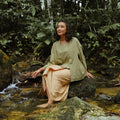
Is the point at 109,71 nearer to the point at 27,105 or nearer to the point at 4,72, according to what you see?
the point at 4,72

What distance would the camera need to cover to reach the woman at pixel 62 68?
3.53 m

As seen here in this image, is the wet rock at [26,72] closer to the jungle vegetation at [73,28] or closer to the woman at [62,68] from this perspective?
the jungle vegetation at [73,28]

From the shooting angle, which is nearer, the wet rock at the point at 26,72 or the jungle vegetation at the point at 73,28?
the wet rock at the point at 26,72

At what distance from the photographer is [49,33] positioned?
743 centimetres

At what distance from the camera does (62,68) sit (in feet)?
12.0

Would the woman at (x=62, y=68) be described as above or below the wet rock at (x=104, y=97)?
above

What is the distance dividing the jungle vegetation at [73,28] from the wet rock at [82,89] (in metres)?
3.37

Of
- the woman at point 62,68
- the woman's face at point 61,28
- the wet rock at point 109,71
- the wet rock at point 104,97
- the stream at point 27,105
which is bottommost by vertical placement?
the wet rock at point 109,71

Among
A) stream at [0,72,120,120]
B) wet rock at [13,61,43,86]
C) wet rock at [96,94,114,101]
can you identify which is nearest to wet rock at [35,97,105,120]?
stream at [0,72,120,120]

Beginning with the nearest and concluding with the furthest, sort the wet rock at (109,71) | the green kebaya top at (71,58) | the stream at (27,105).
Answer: the stream at (27,105)
the green kebaya top at (71,58)
the wet rock at (109,71)

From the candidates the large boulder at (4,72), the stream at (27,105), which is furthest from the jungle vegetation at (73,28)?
the stream at (27,105)

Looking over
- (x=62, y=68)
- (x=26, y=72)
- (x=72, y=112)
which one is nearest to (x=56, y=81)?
(x=62, y=68)

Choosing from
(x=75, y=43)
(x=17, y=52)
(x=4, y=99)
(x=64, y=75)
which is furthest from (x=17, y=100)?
(x=17, y=52)

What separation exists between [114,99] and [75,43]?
168cm
